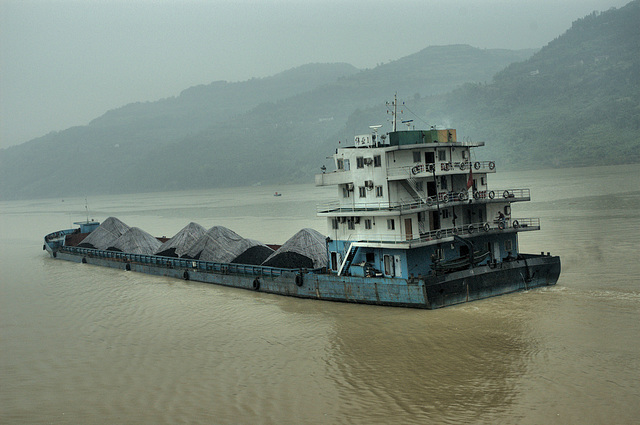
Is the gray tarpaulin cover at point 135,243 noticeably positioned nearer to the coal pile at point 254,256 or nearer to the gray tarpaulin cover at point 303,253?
the coal pile at point 254,256

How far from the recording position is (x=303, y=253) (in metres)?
33.2

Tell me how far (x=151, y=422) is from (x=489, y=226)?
18023 millimetres

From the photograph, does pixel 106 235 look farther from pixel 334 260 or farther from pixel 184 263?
pixel 334 260

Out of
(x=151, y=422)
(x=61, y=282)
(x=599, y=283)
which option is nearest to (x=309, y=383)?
(x=151, y=422)

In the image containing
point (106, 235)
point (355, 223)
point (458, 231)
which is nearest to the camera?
point (458, 231)

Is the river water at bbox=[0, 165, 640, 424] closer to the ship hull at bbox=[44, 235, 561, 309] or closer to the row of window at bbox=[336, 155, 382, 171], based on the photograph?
the ship hull at bbox=[44, 235, 561, 309]

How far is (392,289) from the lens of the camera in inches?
1004

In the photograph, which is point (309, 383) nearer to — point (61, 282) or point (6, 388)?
point (6, 388)

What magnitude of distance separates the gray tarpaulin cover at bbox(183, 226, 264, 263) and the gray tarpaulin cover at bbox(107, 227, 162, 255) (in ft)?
24.7

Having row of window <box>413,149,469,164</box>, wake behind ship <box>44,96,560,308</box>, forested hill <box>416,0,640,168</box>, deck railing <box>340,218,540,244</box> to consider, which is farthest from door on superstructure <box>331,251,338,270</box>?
forested hill <box>416,0,640,168</box>

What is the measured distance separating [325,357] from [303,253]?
491 inches

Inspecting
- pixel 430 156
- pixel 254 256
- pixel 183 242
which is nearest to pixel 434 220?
pixel 430 156

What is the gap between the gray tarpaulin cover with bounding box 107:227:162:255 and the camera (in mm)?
47469

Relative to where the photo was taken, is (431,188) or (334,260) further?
(334,260)
